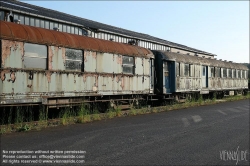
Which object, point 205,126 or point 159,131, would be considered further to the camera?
point 205,126

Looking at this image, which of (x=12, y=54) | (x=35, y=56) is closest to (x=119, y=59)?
(x=35, y=56)

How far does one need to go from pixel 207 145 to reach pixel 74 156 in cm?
313

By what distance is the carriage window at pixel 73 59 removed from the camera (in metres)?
10.4

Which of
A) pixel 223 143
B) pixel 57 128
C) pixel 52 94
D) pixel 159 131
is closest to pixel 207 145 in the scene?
pixel 223 143

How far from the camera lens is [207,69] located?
842 inches

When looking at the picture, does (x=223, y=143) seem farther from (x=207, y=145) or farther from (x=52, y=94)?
(x=52, y=94)

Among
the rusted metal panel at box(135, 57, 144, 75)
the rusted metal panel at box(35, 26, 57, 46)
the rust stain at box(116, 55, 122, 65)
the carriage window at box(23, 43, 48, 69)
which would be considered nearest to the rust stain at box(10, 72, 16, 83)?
the carriage window at box(23, 43, 48, 69)

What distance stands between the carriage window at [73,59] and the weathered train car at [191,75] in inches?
246

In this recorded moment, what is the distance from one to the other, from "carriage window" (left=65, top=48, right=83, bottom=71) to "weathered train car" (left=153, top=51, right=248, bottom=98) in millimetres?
6259

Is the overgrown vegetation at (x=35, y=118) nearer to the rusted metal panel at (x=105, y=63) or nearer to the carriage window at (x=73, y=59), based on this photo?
the carriage window at (x=73, y=59)

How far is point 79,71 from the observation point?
35.4ft

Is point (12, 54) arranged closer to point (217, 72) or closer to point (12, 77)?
point (12, 77)

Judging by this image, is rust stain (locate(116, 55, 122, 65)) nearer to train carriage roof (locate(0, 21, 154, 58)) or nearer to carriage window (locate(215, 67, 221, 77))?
train carriage roof (locate(0, 21, 154, 58))

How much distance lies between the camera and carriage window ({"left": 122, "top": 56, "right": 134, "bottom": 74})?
1314cm
